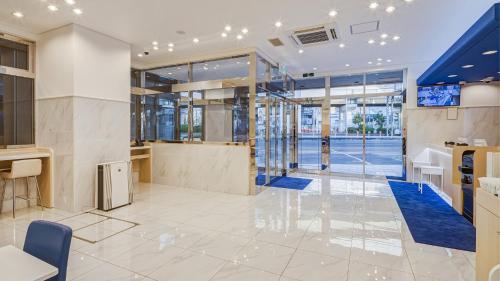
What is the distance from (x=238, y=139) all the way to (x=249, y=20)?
274 cm

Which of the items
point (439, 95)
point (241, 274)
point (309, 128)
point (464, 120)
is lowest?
point (241, 274)

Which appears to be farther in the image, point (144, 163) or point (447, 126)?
point (144, 163)

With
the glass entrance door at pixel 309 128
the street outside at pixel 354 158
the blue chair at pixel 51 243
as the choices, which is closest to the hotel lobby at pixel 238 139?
the blue chair at pixel 51 243

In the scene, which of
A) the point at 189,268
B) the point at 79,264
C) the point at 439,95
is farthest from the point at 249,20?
the point at 439,95

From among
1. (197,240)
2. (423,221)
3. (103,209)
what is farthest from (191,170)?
(423,221)

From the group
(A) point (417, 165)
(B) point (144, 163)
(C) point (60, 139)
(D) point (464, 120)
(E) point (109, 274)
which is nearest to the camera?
(E) point (109, 274)

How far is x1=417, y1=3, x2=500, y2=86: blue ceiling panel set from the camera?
3.51 m

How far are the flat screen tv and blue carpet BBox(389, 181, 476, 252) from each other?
2544mm

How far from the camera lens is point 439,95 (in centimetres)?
736

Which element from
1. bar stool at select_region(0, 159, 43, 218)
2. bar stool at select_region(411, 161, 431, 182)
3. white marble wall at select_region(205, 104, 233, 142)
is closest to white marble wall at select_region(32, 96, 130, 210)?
bar stool at select_region(0, 159, 43, 218)

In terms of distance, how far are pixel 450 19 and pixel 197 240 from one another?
5.60 m

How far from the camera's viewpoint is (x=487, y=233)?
2.22 metres

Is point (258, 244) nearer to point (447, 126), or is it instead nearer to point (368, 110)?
point (368, 110)

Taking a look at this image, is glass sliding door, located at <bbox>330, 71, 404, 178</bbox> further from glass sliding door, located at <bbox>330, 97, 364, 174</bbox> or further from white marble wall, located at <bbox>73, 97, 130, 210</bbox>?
white marble wall, located at <bbox>73, 97, 130, 210</bbox>
